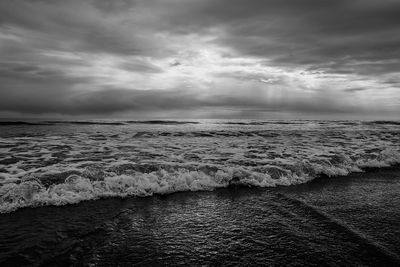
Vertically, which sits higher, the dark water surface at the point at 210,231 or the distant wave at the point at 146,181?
the distant wave at the point at 146,181

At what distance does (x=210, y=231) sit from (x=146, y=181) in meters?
3.46

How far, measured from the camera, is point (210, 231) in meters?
4.96

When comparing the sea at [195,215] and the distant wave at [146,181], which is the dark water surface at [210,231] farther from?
the distant wave at [146,181]

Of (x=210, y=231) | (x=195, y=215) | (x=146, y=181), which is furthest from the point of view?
(x=146, y=181)

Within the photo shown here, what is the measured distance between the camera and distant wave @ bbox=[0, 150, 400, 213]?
6582 mm

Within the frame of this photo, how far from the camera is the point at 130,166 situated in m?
9.43

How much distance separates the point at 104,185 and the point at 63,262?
3.73m

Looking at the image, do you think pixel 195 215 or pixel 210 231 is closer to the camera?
pixel 210 231

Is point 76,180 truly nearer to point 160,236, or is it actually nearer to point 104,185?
point 104,185

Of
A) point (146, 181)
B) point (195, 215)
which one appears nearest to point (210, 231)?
point (195, 215)

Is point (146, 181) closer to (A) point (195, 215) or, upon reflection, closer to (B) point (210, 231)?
(A) point (195, 215)

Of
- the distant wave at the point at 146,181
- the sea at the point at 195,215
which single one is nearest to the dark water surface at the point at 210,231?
the sea at the point at 195,215

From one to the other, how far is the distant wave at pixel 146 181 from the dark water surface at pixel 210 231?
40 cm

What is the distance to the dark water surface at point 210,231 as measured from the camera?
401 centimetres
